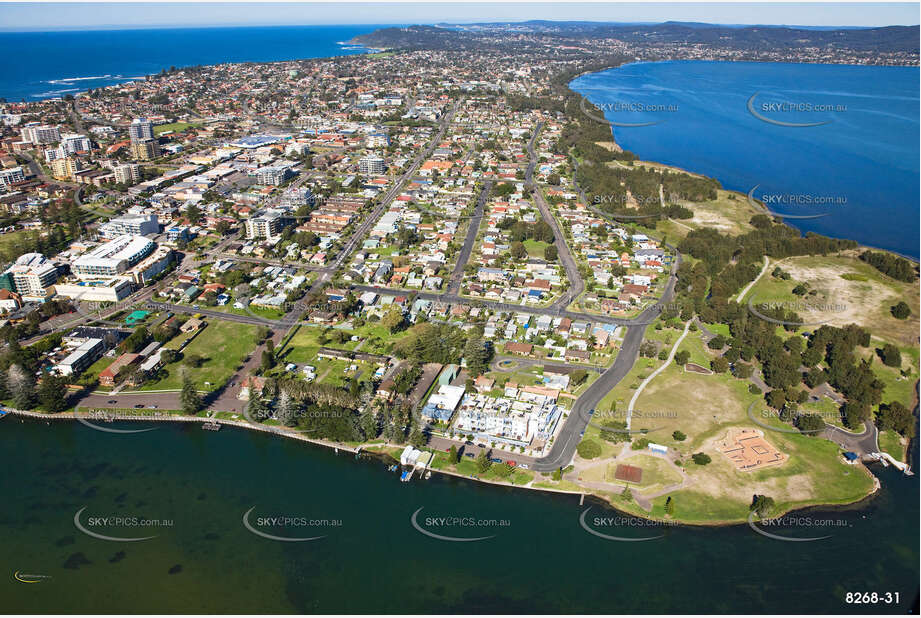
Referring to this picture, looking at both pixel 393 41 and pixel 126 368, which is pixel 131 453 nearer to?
pixel 126 368

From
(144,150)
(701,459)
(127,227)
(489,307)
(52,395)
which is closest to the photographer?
(701,459)

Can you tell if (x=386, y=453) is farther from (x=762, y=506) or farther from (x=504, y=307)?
(x=762, y=506)

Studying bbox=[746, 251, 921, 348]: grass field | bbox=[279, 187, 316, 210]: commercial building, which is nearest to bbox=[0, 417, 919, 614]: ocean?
bbox=[746, 251, 921, 348]: grass field

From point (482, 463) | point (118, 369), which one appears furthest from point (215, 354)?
point (482, 463)

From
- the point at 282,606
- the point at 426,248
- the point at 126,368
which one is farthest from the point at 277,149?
the point at 282,606

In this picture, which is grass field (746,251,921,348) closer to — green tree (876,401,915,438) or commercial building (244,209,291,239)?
green tree (876,401,915,438)

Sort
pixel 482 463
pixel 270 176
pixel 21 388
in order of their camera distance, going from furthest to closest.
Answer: pixel 270 176, pixel 21 388, pixel 482 463

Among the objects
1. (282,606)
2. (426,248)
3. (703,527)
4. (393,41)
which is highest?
(393,41)
